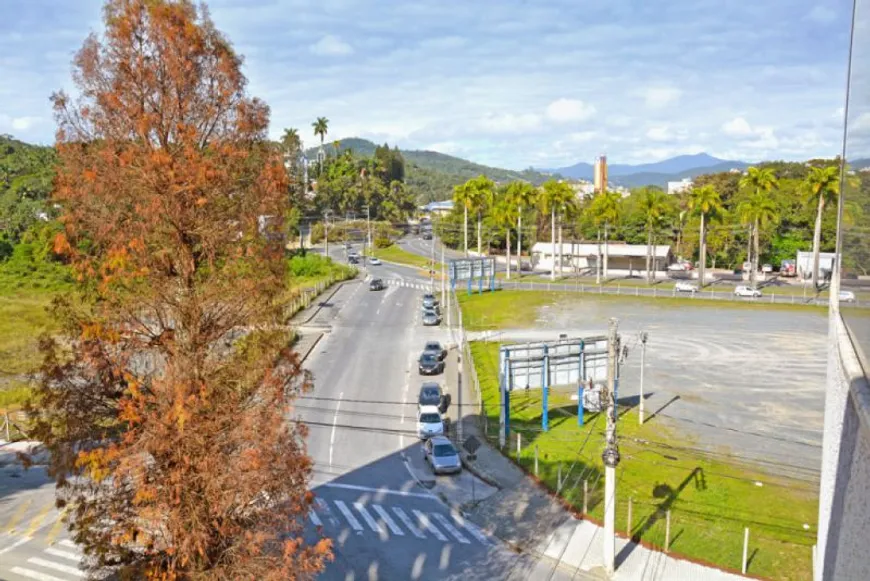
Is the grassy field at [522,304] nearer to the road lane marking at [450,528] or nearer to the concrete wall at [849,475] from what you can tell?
the road lane marking at [450,528]

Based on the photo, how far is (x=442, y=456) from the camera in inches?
1150

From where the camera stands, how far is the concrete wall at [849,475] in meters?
8.08

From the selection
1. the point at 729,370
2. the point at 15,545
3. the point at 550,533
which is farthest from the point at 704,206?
the point at 15,545

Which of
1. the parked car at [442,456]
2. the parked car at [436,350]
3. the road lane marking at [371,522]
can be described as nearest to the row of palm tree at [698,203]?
the parked car at [436,350]

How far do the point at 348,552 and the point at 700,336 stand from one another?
3935 centimetres

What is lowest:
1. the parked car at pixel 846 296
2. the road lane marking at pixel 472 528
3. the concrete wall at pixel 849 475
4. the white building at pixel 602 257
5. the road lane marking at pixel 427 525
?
the road lane marking at pixel 472 528

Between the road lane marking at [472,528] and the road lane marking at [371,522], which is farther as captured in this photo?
the road lane marking at [371,522]

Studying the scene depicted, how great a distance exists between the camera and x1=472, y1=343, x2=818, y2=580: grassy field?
845 inches

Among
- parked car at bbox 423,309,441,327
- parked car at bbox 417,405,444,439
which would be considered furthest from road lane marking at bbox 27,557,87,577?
parked car at bbox 423,309,441,327

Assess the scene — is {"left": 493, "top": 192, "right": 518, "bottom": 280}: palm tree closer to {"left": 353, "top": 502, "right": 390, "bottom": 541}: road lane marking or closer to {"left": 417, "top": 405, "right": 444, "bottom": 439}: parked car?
{"left": 417, "top": 405, "right": 444, "bottom": 439}: parked car

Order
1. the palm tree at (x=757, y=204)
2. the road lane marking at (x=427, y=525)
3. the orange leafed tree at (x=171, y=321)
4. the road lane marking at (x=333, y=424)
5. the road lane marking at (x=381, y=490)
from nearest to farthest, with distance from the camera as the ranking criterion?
the orange leafed tree at (x=171, y=321), the road lane marking at (x=427, y=525), the road lane marking at (x=381, y=490), the road lane marking at (x=333, y=424), the palm tree at (x=757, y=204)

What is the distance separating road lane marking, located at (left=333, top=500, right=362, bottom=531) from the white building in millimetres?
69754

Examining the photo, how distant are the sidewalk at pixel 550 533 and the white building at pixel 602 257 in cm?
6568

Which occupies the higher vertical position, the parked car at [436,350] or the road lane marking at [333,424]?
the parked car at [436,350]
